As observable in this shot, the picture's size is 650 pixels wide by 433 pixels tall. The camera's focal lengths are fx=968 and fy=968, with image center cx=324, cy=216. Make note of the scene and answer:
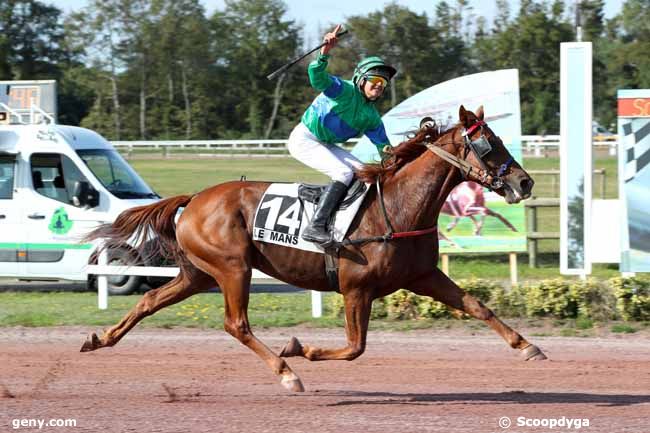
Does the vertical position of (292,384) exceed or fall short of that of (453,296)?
it falls short

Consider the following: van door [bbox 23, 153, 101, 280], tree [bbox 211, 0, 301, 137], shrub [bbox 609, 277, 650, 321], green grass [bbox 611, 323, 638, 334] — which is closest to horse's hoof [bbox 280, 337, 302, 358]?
green grass [bbox 611, 323, 638, 334]

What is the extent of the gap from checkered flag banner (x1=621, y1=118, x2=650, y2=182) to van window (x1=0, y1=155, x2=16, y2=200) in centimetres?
757

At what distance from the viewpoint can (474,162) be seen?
6293 mm

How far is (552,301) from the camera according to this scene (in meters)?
9.48

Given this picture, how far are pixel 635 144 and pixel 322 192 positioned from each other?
4986mm

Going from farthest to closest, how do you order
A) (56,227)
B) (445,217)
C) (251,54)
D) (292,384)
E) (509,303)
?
(251,54), (445,217), (56,227), (509,303), (292,384)

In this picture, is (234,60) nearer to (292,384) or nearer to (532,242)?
(532,242)

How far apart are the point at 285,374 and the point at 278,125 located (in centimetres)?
4361

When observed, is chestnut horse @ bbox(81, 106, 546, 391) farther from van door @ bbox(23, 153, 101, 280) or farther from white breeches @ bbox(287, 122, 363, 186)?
van door @ bbox(23, 153, 101, 280)

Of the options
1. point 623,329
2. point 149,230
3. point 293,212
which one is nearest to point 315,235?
point 293,212

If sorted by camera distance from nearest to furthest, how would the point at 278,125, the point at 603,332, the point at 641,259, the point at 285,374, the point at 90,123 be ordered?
1. the point at 285,374
2. the point at 603,332
3. the point at 641,259
4. the point at 90,123
5. the point at 278,125

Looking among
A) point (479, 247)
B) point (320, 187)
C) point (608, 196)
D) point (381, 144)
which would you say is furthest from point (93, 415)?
point (608, 196)

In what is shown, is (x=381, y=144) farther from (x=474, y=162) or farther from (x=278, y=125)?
(x=278, y=125)

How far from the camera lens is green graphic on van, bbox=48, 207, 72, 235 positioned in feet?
40.4
